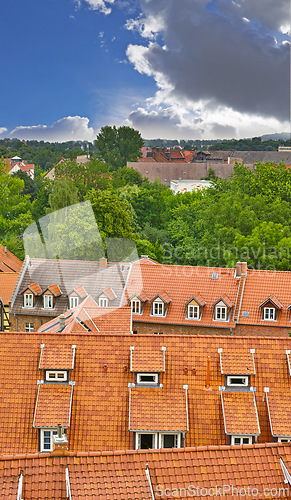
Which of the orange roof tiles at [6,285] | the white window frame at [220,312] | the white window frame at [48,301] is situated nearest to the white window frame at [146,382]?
the white window frame at [220,312]

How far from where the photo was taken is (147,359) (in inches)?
758

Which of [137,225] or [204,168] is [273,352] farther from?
[204,168]

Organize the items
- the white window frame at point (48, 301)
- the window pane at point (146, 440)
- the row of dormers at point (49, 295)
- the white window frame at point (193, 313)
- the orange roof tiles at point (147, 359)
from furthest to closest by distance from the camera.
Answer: the white window frame at point (48, 301) → the row of dormers at point (49, 295) → the white window frame at point (193, 313) → the orange roof tiles at point (147, 359) → the window pane at point (146, 440)

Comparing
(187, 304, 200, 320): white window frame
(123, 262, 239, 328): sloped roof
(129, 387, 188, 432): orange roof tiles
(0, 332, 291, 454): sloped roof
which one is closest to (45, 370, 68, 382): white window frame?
(0, 332, 291, 454): sloped roof

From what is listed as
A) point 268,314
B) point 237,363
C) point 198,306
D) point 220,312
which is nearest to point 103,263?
point 198,306

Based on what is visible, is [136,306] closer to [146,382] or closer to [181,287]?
[181,287]

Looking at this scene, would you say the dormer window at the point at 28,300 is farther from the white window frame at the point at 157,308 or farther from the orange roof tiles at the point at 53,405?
the orange roof tiles at the point at 53,405

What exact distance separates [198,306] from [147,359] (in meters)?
17.0

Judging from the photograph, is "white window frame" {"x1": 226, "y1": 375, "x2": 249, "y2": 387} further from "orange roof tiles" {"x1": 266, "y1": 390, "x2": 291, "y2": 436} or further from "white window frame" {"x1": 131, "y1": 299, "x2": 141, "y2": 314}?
"white window frame" {"x1": 131, "y1": 299, "x2": 141, "y2": 314}

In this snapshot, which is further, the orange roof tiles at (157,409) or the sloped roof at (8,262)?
the sloped roof at (8,262)

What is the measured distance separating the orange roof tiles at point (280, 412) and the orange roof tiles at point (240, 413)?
1.66 feet

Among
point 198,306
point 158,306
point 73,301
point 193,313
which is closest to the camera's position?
point 198,306

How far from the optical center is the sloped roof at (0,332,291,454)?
Answer: 17.9 m

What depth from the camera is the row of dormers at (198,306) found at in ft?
115
